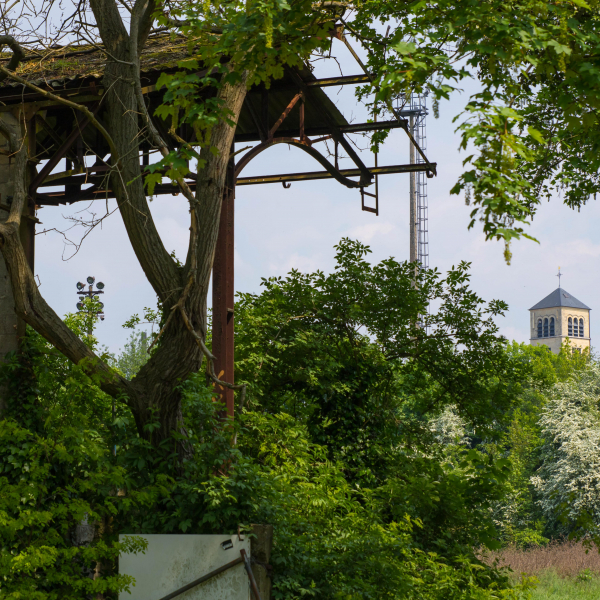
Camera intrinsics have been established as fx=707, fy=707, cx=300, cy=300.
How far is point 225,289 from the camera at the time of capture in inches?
366

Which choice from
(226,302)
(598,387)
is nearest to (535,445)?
(598,387)

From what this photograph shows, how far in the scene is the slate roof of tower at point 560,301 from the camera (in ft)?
340

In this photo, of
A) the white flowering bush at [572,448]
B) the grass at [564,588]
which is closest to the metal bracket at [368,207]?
the grass at [564,588]

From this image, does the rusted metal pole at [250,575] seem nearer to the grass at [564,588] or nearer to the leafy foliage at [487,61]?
the leafy foliage at [487,61]

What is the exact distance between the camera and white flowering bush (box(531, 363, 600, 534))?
92.8ft

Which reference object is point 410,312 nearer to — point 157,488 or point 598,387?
point 157,488

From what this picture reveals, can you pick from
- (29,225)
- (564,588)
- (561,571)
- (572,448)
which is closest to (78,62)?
(29,225)

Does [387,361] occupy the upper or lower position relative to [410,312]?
lower

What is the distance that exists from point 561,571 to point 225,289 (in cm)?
1402

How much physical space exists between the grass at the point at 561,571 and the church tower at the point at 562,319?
85614 mm

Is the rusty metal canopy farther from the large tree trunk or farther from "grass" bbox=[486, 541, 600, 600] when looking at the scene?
"grass" bbox=[486, 541, 600, 600]

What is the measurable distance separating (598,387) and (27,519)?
106ft

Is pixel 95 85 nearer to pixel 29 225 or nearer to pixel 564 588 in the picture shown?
pixel 29 225

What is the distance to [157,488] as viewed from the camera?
682 cm
